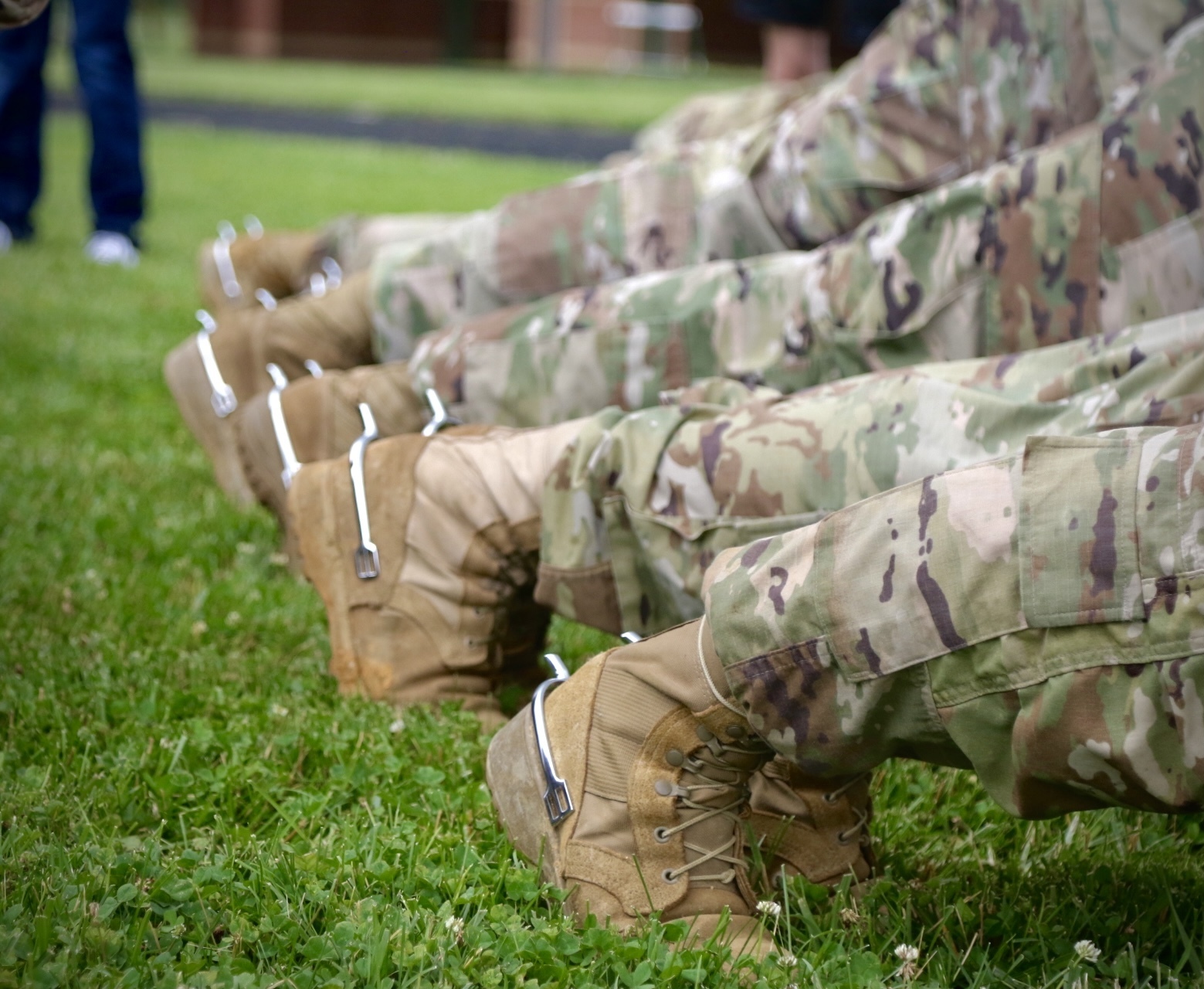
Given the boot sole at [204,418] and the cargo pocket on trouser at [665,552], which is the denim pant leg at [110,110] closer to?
the boot sole at [204,418]

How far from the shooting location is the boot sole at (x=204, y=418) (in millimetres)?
2689

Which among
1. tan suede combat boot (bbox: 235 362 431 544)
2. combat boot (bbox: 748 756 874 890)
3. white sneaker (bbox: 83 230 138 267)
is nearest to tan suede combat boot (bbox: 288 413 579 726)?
tan suede combat boot (bbox: 235 362 431 544)

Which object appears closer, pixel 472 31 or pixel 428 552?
pixel 428 552

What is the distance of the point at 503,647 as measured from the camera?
1.92m

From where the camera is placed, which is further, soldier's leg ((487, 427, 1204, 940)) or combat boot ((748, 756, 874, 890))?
combat boot ((748, 756, 874, 890))

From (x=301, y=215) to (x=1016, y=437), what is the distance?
559 centimetres

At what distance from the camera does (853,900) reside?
4.76 feet

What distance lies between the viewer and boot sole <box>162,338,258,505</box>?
8.82 ft

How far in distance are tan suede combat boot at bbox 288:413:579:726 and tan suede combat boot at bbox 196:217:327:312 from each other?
1.70 m

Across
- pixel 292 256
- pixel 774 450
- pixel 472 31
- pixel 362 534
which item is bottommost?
pixel 362 534

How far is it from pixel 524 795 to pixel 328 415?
0.98m

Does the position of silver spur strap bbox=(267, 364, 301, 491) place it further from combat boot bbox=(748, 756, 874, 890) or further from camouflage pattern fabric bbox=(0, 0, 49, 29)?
combat boot bbox=(748, 756, 874, 890)

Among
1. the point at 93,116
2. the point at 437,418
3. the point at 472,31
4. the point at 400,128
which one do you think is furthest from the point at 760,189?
the point at 472,31

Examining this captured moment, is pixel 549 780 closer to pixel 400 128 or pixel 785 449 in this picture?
pixel 785 449
